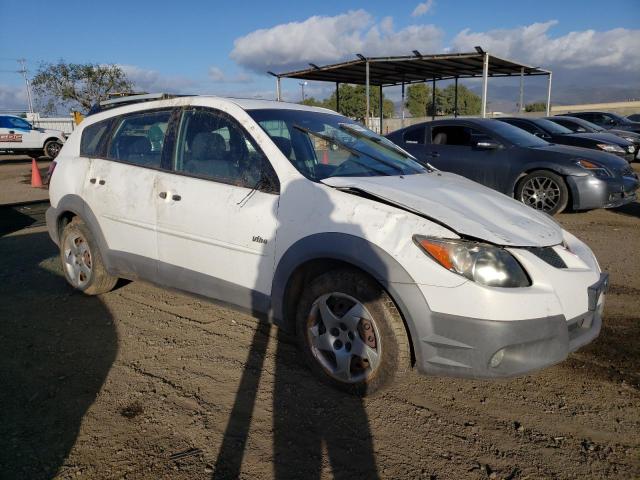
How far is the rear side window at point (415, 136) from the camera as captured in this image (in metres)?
8.77

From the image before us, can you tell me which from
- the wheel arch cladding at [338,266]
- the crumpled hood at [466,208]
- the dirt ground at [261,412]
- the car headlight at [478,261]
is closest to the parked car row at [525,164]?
the dirt ground at [261,412]

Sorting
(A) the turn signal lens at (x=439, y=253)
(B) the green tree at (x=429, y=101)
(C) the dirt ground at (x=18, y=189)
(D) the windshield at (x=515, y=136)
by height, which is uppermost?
(B) the green tree at (x=429, y=101)

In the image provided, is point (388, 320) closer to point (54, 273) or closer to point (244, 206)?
point (244, 206)

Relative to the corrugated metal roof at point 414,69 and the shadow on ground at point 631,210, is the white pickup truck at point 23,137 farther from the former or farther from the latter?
the shadow on ground at point 631,210

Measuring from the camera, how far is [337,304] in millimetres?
2887

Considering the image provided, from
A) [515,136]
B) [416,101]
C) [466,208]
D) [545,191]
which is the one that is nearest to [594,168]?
[545,191]

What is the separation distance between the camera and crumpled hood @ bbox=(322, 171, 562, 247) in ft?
8.66

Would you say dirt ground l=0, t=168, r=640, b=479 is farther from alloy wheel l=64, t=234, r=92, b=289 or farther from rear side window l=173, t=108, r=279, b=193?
rear side window l=173, t=108, r=279, b=193

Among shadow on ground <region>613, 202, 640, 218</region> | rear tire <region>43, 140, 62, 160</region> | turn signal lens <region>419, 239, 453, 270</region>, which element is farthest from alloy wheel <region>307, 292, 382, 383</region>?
rear tire <region>43, 140, 62, 160</region>

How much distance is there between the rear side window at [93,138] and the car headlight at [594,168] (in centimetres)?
658

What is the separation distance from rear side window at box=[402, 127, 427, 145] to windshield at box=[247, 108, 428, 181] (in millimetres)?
4893

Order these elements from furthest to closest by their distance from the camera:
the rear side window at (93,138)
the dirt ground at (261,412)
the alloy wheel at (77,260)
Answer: the alloy wheel at (77,260)
the rear side window at (93,138)
the dirt ground at (261,412)

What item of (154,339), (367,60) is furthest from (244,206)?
(367,60)

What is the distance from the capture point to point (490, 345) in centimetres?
245
